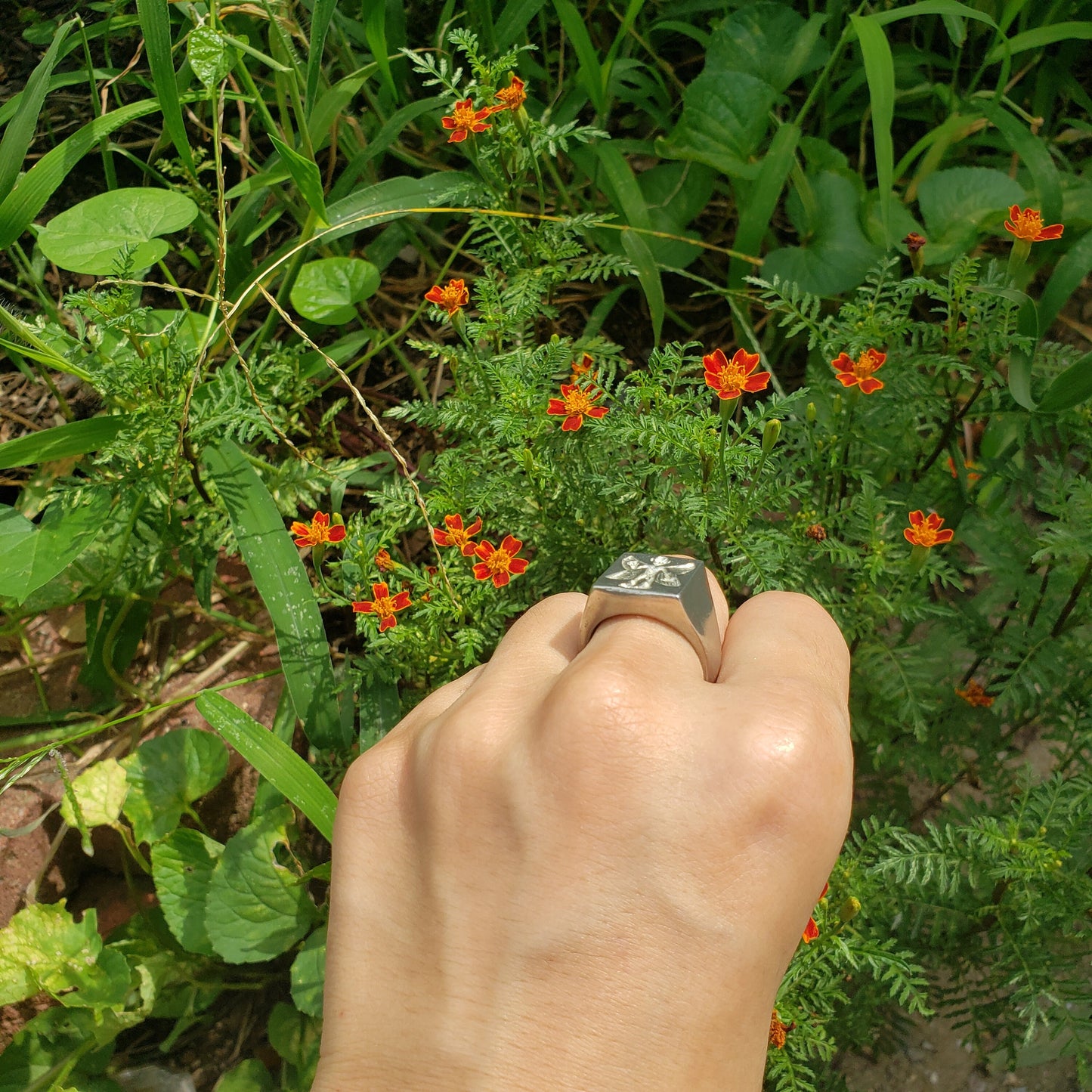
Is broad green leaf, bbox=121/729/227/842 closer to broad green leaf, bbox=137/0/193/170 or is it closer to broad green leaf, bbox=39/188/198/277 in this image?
broad green leaf, bbox=39/188/198/277

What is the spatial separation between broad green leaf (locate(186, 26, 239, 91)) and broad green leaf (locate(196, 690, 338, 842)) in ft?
3.95

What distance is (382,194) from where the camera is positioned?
2.25m

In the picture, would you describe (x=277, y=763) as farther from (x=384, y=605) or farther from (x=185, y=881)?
(x=185, y=881)

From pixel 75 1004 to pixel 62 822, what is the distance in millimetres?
493

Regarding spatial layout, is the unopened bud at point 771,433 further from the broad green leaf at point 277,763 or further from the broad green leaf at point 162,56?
the broad green leaf at point 162,56

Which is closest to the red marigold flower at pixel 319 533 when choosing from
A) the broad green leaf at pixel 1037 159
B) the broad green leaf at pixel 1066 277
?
the broad green leaf at pixel 1066 277

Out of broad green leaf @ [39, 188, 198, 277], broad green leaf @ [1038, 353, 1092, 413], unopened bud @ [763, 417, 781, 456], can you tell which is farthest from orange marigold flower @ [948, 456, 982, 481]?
broad green leaf @ [39, 188, 198, 277]

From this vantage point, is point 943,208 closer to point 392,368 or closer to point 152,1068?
point 392,368

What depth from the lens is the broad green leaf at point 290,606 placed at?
1854 mm

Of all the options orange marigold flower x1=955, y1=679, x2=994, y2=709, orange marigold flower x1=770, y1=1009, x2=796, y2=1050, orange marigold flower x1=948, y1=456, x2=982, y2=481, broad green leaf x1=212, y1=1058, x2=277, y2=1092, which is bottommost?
broad green leaf x1=212, y1=1058, x2=277, y2=1092

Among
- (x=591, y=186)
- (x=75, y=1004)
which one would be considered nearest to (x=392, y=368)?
(x=591, y=186)

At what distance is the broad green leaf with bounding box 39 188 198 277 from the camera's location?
1.84 m

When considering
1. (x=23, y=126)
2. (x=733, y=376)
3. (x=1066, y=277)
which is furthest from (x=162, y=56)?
(x=1066, y=277)

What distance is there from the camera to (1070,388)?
1604 millimetres
